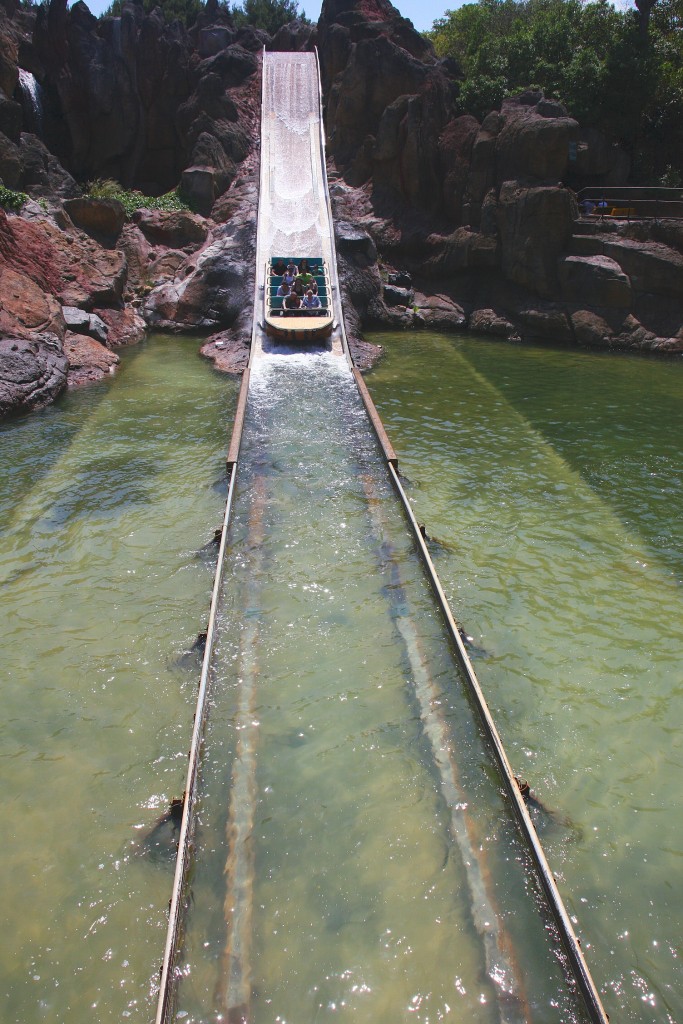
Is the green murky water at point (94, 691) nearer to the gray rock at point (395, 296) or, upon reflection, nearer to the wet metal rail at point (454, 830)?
the wet metal rail at point (454, 830)

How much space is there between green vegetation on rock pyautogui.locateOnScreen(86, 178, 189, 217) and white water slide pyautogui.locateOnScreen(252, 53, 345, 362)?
3.67 m

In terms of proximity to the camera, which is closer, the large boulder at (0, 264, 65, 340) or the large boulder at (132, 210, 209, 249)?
the large boulder at (0, 264, 65, 340)

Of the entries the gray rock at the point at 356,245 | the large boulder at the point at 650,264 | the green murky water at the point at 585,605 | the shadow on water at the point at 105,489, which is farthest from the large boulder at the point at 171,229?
the shadow on water at the point at 105,489

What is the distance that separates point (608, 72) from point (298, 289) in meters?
15.4

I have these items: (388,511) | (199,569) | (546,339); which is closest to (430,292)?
(546,339)

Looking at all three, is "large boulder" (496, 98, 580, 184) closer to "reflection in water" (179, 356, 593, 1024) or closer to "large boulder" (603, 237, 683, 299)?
"large boulder" (603, 237, 683, 299)

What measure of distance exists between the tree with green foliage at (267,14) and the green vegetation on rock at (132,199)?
25000mm

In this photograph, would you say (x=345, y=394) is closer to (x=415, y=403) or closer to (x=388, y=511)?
(x=415, y=403)

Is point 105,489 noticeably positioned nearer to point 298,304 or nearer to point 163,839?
point 163,839

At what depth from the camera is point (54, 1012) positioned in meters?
3.62

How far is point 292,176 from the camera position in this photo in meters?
22.6

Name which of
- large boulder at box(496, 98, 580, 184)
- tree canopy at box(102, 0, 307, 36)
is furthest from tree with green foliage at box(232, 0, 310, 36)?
large boulder at box(496, 98, 580, 184)

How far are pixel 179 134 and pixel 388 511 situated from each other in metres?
27.1

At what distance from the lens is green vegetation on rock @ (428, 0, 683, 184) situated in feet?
76.8
